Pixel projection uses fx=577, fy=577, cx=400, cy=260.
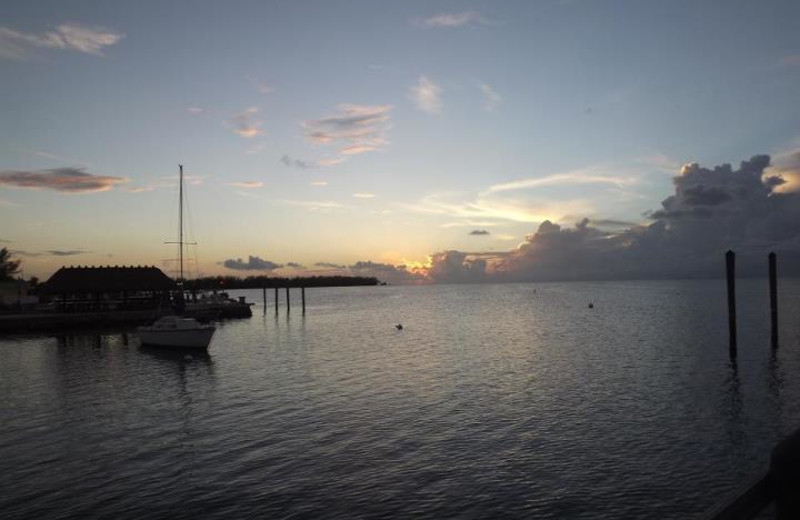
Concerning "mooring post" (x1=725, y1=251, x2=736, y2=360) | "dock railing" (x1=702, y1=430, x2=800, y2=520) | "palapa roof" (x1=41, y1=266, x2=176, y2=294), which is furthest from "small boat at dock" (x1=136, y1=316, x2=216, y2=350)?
"dock railing" (x1=702, y1=430, x2=800, y2=520)

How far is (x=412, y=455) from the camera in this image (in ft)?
58.8

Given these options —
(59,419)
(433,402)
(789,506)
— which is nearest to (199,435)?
(59,419)

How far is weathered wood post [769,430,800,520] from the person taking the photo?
3.85 m

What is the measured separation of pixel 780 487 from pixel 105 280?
80887 mm

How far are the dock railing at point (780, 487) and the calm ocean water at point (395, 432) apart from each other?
1048 cm

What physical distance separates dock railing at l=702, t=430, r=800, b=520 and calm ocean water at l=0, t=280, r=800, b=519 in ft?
34.4

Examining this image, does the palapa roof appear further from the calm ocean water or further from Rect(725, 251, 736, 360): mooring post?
Rect(725, 251, 736, 360): mooring post

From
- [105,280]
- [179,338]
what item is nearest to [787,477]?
[179,338]

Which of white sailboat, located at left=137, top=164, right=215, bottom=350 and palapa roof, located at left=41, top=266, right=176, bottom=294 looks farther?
palapa roof, located at left=41, top=266, right=176, bottom=294

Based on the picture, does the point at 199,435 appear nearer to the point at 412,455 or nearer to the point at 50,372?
the point at 412,455

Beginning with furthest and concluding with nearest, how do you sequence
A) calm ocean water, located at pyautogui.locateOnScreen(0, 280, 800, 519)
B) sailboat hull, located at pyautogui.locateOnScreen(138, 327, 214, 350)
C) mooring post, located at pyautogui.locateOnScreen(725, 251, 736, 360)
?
sailboat hull, located at pyautogui.locateOnScreen(138, 327, 214, 350) → mooring post, located at pyautogui.locateOnScreen(725, 251, 736, 360) → calm ocean water, located at pyautogui.locateOnScreen(0, 280, 800, 519)

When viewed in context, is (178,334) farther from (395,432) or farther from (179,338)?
(395,432)

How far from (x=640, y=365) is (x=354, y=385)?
1787cm

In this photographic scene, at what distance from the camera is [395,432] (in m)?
20.7
